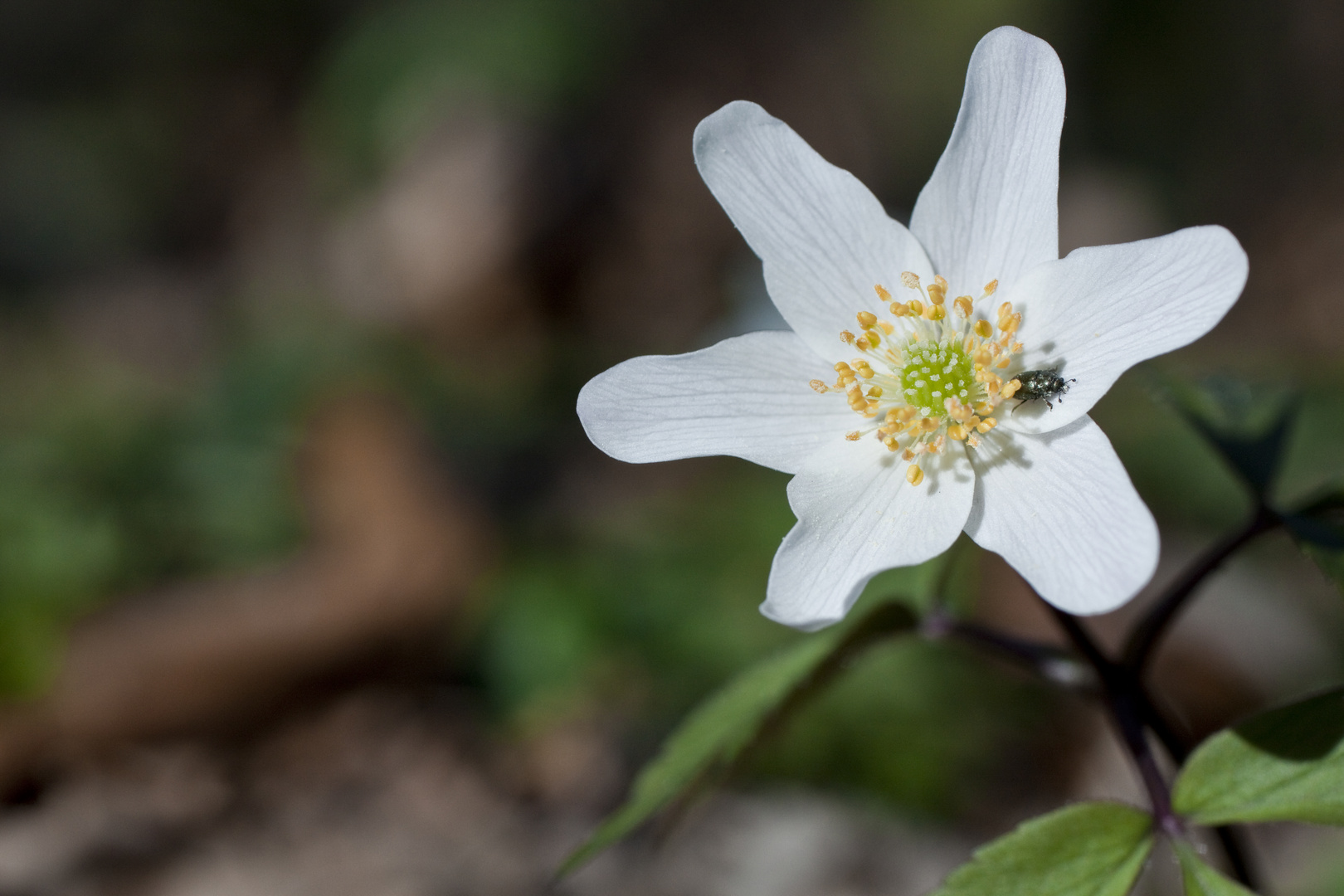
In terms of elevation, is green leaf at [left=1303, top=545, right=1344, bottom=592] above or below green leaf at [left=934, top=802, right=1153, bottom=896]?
above

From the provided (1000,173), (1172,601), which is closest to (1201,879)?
(1172,601)

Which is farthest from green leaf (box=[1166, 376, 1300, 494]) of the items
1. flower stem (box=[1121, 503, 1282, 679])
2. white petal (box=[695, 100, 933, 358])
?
white petal (box=[695, 100, 933, 358])

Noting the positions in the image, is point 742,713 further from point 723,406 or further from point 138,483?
point 138,483

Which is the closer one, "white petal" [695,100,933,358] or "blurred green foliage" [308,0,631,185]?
"white petal" [695,100,933,358]

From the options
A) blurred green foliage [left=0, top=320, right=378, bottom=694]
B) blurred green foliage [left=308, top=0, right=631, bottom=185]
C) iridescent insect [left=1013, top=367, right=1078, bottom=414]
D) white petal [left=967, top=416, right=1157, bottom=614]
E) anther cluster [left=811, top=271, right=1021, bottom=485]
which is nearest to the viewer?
white petal [left=967, top=416, right=1157, bottom=614]

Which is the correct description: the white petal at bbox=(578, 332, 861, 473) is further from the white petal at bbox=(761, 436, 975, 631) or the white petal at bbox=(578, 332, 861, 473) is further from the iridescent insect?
the iridescent insect

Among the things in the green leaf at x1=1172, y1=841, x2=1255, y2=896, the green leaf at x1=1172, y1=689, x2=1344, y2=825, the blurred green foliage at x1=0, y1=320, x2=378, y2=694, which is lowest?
the green leaf at x1=1172, y1=841, x2=1255, y2=896
